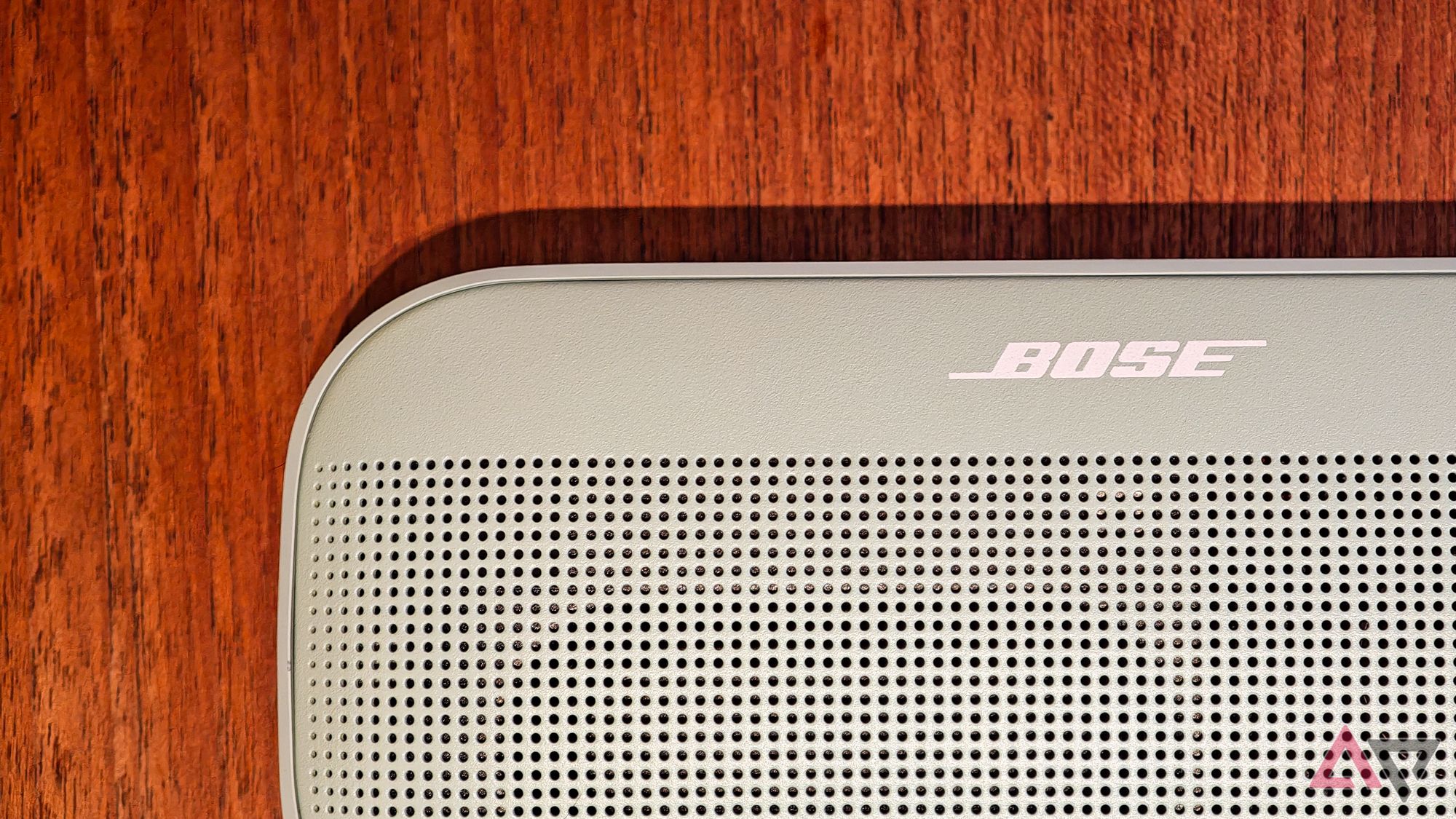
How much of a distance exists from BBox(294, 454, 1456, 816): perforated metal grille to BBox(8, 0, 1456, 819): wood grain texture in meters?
0.16

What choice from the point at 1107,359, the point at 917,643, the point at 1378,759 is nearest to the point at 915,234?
the point at 1107,359

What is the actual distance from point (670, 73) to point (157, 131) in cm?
39

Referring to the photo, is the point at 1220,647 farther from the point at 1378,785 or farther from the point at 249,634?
the point at 249,634

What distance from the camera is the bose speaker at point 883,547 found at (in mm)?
553

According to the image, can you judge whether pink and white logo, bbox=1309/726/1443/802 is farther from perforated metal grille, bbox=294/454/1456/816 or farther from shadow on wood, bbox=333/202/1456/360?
shadow on wood, bbox=333/202/1456/360

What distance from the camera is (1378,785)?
553 millimetres

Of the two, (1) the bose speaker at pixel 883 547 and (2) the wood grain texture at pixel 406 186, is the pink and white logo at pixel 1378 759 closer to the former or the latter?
(1) the bose speaker at pixel 883 547

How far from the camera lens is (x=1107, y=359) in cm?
57

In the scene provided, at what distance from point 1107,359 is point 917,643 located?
0.75ft

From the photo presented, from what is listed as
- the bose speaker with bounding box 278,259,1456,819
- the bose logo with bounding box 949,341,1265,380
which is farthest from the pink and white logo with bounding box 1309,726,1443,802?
the bose logo with bounding box 949,341,1265,380

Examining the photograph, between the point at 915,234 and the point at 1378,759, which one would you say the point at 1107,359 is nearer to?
the point at 915,234

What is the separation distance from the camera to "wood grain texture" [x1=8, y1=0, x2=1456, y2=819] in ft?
2.03

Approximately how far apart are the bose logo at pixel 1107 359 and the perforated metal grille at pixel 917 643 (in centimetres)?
6

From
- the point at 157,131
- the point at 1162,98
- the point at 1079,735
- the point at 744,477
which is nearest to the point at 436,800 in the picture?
the point at 744,477
